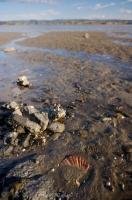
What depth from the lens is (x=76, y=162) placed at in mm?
7922

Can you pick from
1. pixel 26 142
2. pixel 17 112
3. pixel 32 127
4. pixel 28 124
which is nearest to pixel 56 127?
pixel 32 127

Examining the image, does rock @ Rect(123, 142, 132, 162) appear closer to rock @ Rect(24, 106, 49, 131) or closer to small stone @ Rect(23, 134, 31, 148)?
rock @ Rect(24, 106, 49, 131)

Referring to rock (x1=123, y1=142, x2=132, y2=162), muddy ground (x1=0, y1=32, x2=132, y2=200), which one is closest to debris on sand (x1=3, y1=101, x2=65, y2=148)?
muddy ground (x1=0, y1=32, x2=132, y2=200)

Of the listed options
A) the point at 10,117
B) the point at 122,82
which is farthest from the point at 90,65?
the point at 10,117

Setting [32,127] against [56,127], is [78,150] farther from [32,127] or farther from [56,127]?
[32,127]

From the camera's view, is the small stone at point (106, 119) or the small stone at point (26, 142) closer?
the small stone at point (26, 142)

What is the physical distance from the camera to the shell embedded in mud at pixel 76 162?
7.74 metres

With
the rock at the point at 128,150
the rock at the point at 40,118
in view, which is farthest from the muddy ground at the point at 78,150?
the rock at the point at 40,118

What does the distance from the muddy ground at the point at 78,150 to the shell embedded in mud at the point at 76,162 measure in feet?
0.46

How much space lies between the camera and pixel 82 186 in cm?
711

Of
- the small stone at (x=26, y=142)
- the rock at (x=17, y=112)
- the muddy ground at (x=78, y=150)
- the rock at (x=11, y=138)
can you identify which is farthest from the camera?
the rock at (x=17, y=112)

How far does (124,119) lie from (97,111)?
4.10 ft

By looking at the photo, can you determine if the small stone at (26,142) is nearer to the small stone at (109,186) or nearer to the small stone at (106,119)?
the small stone at (106,119)

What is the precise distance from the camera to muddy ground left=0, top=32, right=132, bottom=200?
6.96m
